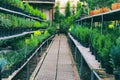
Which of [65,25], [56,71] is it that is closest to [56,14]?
[65,25]

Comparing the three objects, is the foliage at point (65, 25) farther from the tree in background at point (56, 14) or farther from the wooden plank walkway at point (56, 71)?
the wooden plank walkway at point (56, 71)

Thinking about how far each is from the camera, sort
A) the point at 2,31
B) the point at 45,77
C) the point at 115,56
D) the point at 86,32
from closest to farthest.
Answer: the point at 115,56 < the point at 2,31 < the point at 45,77 < the point at 86,32

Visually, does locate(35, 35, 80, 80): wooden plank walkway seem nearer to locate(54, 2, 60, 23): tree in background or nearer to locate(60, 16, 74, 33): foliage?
locate(60, 16, 74, 33): foliage

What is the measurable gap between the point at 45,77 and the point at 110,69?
15.9ft

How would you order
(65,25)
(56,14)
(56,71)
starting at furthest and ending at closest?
(56,14) → (65,25) → (56,71)

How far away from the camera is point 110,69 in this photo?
16.9ft

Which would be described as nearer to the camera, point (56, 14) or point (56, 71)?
point (56, 71)

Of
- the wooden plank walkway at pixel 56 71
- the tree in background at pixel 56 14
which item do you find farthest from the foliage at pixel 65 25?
the wooden plank walkway at pixel 56 71

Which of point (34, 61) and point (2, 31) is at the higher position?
point (2, 31)

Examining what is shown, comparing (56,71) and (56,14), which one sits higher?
(56,14)

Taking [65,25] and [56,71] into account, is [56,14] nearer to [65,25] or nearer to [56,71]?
[65,25]

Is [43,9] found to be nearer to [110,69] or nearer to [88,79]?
[88,79]

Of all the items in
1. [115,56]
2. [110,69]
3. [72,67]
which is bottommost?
[72,67]

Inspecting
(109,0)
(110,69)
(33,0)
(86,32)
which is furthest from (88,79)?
(33,0)
